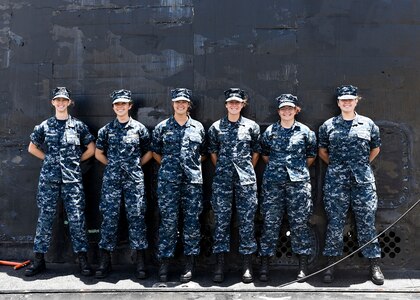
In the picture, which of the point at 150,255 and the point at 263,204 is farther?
the point at 150,255

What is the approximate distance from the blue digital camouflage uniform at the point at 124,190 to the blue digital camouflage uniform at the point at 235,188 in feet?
2.20

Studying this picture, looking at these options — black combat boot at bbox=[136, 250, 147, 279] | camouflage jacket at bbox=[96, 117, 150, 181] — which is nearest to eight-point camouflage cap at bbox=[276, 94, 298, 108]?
Result: camouflage jacket at bbox=[96, 117, 150, 181]

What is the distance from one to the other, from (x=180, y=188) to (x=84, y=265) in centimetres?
111

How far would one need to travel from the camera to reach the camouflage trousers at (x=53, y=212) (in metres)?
4.02

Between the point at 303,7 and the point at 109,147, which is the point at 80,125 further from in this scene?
the point at 303,7

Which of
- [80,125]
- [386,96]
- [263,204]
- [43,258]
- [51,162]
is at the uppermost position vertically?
[386,96]

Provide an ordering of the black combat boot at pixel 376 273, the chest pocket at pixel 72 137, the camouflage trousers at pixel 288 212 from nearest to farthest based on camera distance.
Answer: the black combat boot at pixel 376 273 → the camouflage trousers at pixel 288 212 → the chest pocket at pixel 72 137

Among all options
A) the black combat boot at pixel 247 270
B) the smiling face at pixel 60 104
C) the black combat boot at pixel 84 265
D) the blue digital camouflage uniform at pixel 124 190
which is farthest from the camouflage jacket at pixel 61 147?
the black combat boot at pixel 247 270

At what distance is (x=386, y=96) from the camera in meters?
4.07

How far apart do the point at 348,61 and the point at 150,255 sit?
2.58 meters

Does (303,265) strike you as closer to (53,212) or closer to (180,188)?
(180,188)

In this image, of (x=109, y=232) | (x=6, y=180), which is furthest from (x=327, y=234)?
(x=6, y=180)

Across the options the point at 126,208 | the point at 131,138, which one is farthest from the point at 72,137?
the point at 126,208

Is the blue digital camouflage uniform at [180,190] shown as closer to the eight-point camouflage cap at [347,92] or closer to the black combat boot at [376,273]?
the eight-point camouflage cap at [347,92]
